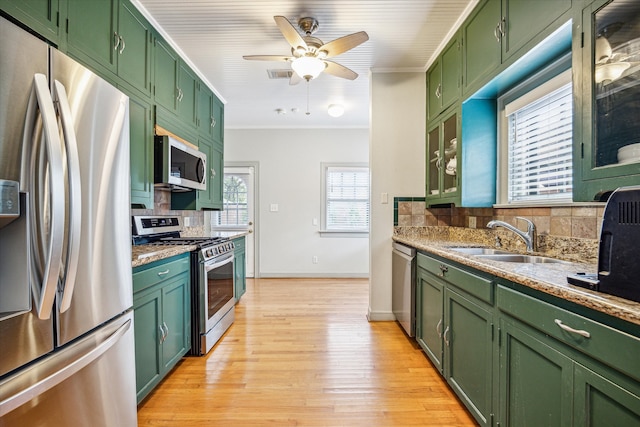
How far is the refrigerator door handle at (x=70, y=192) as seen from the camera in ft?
3.06

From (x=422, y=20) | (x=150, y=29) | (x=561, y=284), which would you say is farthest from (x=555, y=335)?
(x=150, y=29)

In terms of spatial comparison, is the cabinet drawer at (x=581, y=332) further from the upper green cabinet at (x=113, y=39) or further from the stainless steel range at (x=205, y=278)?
the upper green cabinet at (x=113, y=39)

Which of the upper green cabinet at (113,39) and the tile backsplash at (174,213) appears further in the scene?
the tile backsplash at (174,213)

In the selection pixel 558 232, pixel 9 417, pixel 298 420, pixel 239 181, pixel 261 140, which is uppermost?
pixel 261 140

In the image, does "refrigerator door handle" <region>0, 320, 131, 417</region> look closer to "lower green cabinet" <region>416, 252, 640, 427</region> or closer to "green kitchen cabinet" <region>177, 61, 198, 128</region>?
"lower green cabinet" <region>416, 252, 640, 427</region>

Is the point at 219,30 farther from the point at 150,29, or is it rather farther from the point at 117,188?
the point at 117,188

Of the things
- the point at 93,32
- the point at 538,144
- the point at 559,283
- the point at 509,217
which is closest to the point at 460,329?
the point at 559,283

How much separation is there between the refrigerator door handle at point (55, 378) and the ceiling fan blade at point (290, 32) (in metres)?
1.97

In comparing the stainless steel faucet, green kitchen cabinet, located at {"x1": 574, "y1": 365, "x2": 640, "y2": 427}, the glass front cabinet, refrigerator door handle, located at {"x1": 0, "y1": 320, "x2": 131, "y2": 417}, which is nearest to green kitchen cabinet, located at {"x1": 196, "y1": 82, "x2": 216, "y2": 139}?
refrigerator door handle, located at {"x1": 0, "y1": 320, "x2": 131, "y2": 417}

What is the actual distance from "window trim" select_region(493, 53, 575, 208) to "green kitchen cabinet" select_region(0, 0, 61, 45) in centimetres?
272

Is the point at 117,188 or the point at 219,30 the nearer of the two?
the point at 117,188

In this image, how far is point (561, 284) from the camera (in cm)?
101

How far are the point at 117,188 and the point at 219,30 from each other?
6.25ft

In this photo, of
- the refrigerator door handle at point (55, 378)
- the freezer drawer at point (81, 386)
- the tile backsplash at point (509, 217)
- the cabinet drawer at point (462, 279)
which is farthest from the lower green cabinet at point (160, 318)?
the tile backsplash at point (509, 217)
